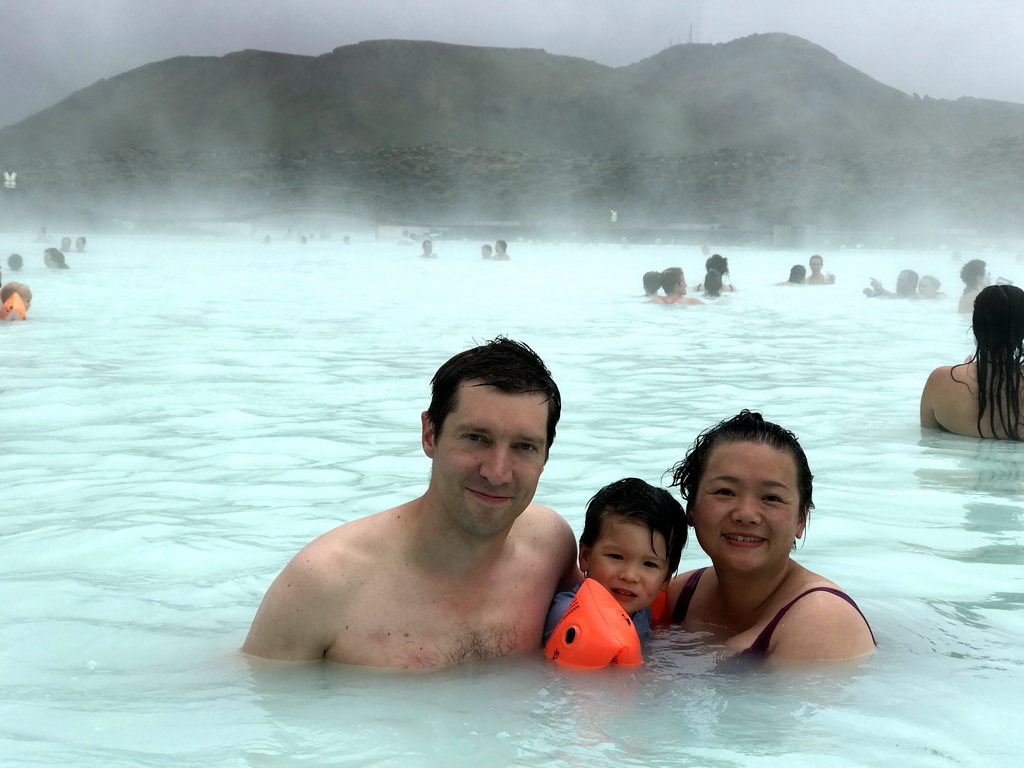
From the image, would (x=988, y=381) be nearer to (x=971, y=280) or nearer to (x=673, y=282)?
(x=971, y=280)

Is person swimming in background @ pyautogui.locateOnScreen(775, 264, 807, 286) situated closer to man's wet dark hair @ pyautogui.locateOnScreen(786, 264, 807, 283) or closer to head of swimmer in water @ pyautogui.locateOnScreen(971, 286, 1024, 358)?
man's wet dark hair @ pyautogui.locateOnScreen(786, 264, 807, 283)

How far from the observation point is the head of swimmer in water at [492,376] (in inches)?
101

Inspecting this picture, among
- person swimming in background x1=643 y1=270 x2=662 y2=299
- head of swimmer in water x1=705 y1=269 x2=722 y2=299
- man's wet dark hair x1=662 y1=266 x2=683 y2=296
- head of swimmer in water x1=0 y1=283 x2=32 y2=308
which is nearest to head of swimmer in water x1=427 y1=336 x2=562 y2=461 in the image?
head of swimmer in water x1=0 y1=283 x2=32 y2=308

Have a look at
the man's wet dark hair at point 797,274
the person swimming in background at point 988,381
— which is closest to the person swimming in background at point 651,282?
the man's wet dark hair at point 797,274

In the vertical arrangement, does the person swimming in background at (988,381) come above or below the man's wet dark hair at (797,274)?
below

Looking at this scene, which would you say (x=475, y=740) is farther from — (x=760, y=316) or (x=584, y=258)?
(x=584, y=258)

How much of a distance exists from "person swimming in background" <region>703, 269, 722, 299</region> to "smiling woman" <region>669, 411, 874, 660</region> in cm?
1283

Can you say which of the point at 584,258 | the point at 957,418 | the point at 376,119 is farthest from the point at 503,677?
the point at 376,119

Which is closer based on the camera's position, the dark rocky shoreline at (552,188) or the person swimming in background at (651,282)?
the person swimming in background at (651,282)

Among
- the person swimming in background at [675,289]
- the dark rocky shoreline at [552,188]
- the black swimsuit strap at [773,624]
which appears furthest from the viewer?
the dark rocky shoreline at [552,188]

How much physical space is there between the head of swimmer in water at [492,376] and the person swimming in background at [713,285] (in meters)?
13.2

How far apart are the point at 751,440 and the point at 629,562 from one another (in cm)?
48

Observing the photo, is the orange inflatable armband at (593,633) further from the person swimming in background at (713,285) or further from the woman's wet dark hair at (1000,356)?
the person swimming in background at (713,285)

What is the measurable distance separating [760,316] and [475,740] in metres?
11.9
